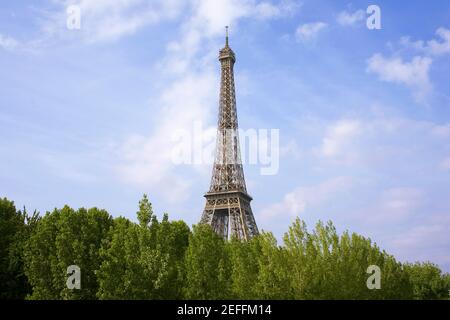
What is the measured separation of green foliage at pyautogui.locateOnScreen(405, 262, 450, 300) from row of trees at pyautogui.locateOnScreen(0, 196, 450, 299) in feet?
69.2

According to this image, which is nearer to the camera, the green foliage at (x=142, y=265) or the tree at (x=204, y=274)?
the green foliage at (x=142, y=265)

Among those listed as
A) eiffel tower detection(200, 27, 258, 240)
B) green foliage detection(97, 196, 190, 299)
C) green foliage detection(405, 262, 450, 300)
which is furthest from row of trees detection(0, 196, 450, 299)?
eiffel tower detection(200, 27, 258, 240)

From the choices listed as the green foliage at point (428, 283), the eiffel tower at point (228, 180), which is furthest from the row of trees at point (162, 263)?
the eiffel tower at point (228, 180)

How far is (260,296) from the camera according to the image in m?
31.8

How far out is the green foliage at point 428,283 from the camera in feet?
232

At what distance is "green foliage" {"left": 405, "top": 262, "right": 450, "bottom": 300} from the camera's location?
7062cm

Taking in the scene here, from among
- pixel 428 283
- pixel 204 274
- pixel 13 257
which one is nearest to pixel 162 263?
pixel 204 274

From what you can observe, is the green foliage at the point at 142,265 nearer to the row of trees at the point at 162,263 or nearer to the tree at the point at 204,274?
the row of trees at the point at 162,263

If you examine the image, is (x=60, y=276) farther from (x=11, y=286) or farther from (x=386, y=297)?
(x=386, y=297)

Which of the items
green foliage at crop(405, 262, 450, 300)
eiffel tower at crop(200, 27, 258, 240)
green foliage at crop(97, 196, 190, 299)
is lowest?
green foliage at crop(405, 262, 450, 300)

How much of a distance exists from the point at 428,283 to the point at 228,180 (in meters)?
40.0

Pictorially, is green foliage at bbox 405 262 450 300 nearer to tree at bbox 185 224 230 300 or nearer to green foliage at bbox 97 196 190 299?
tree at bbox 185 224 230 300

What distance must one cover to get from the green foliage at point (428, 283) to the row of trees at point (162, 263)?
69.2ft
